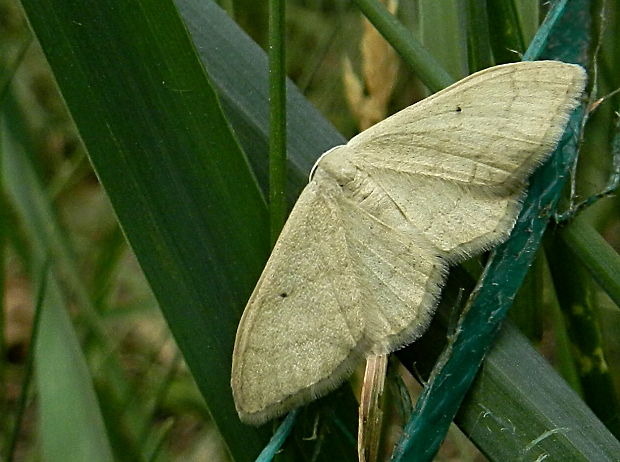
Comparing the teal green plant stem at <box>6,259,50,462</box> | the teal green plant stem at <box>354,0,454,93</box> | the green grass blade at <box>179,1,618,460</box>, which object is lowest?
→ the teal green plant stem at <box>6,259,50,462</box>

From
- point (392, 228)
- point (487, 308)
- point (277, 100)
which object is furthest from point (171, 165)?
point (487, 308)

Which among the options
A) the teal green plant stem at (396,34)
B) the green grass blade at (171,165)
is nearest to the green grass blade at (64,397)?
the green grass blade at (171,165)

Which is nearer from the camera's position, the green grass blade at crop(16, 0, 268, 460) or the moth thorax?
the green grass blade at crop(16, 0, 268, 460)

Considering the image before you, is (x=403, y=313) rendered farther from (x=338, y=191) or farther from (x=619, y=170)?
(x=619, y=170)

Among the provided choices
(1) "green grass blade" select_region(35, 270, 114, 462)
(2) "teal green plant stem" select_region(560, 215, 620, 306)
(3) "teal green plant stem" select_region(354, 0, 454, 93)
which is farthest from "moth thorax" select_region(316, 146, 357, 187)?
(1) "green grass blade" select_region(35, 270, 114, 462)

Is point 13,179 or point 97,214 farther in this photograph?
point 97,214

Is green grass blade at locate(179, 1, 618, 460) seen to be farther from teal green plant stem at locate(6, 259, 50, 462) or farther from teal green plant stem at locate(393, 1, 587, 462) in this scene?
teal green plant stem at locate(6, 259, 50, 462)

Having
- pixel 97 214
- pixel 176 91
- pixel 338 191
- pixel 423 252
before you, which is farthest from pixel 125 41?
pixel 97 214
